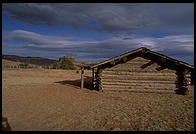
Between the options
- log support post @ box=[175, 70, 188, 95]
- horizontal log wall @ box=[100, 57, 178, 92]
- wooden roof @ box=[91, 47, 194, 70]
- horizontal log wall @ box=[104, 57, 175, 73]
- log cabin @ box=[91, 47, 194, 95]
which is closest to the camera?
wooden roof @ box=[91, 47, 194, 70]

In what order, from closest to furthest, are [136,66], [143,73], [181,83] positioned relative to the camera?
[181,83], [143,73], [136,66]

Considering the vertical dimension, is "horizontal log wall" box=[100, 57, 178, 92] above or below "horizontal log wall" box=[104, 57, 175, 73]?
below

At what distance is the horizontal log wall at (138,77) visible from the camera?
12.6 meters

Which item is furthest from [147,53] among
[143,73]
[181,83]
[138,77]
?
[181,83]

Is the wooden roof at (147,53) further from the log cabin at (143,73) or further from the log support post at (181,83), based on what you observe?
the log support post at (181,83)

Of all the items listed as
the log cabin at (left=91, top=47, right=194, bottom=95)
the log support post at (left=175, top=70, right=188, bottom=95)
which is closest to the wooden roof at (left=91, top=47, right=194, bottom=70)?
the log cabin at (left=91, top=47, right=194, bottom=95)

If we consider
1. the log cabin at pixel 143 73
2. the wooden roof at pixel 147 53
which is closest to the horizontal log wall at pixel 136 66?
the log cabin at pixel 143 73

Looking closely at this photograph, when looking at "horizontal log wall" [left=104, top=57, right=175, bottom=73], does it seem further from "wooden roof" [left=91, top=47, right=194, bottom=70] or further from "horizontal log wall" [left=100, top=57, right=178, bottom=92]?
"wooden roof" [left=91, top=47, right=194, bottom=70]

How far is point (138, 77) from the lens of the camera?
1295 cm

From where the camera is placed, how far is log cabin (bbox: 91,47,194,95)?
1230 cm

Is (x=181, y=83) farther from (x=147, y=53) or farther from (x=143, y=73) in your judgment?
(x=147, y=53)

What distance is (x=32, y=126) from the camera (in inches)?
206

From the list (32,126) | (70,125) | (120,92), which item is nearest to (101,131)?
(70,125)

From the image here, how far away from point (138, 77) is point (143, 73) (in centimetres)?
54
